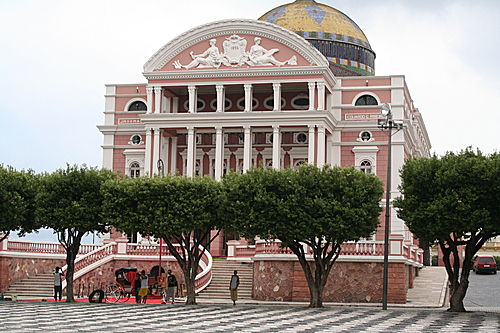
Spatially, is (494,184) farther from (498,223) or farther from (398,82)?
(398,82)

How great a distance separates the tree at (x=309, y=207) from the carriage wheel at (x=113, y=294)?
27.2 feet

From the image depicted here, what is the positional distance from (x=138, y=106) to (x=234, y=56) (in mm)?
9645

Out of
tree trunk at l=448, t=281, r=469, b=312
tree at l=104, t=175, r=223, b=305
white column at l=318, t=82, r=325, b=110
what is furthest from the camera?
white column at l=318, t=82, r=325, b=110

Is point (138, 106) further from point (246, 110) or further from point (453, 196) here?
point (453, 196)

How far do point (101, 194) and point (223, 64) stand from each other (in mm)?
21139

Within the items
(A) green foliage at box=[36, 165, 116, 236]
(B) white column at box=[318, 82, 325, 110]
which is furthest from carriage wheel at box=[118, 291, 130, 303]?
(B) white column at box=[318, 82, 325, 110]

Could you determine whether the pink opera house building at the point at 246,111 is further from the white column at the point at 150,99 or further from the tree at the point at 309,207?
the tree at the point at 309,207

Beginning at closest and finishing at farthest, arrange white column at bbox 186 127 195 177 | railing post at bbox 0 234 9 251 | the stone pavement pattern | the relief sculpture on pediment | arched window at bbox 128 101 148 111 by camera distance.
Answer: the stone pavement pattern
railing post at bbox 0 234 9 251
the relief sculpture on pediment
white column at bbox 186 127 195 177
arched window at bbox 128 101 148 111

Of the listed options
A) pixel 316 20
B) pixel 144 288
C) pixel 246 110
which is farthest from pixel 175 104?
pixel 144 288

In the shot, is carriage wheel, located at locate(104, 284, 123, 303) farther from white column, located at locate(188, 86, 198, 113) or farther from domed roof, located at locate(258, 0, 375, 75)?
domed roof, located at locate(258, 0, 375, 75)

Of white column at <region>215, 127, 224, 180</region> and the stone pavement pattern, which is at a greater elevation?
white column at <region>215, 127, 224, 180</region>

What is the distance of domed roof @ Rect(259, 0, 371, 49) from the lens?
73.5m

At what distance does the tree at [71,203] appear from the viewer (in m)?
40.2

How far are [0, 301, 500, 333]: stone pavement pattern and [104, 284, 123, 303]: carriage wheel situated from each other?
581 cm
